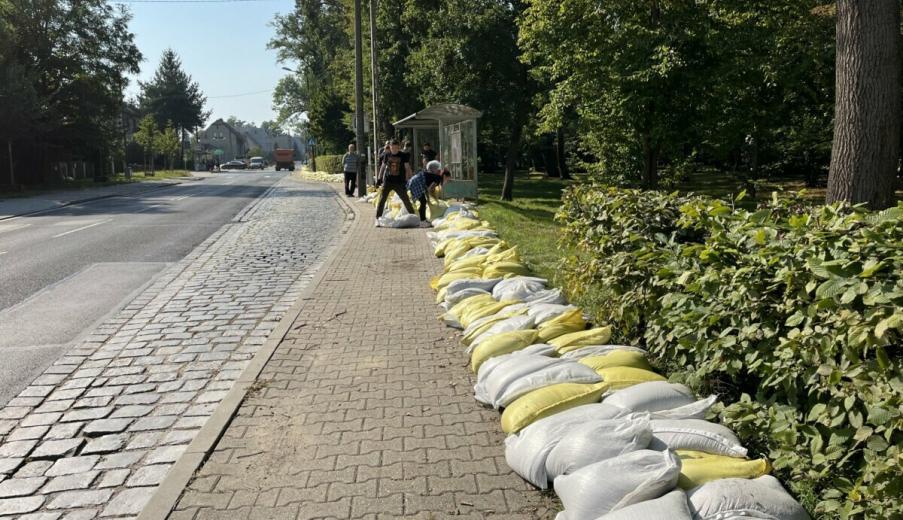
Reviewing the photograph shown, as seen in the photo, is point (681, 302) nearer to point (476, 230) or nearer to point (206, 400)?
point (206, 400)

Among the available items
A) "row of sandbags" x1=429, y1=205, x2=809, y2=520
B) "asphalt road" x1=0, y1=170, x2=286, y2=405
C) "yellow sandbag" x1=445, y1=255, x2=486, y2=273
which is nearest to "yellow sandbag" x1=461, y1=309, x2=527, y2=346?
"row of sandbags" x1=429, y1=205, x2=809, y2=520

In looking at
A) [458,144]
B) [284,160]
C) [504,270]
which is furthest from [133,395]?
[284,160]

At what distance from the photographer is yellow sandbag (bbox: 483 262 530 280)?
752 centimetres

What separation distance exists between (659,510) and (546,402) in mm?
1242

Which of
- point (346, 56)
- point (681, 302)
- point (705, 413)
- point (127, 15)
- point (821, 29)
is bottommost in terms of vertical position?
point (705, 413)

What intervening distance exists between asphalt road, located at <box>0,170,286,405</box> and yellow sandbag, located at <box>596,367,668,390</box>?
13.8 feet

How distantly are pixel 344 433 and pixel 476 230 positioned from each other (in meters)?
6.98

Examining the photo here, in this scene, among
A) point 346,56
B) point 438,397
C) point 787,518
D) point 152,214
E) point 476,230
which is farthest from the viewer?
point 346,56

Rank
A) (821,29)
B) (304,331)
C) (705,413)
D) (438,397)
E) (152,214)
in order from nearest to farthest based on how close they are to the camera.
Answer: (705,413) < (438,397) < (304,331) < (821,29) < (152,214)

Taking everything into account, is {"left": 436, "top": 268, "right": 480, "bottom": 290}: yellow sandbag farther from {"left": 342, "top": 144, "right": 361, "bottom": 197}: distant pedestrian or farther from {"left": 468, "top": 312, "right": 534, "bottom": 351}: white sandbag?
{"left": 342, "top": 144, "right": 361, "bottom": 197}: distant pedestrian

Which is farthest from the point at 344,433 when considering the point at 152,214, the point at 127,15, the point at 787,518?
the point at 127,15

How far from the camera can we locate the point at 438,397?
500 cm

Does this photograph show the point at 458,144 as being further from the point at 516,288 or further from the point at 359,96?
the point at 516,288

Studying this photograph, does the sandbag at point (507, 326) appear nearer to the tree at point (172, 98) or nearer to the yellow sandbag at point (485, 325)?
the yellow sandbag at point (485, 325)
